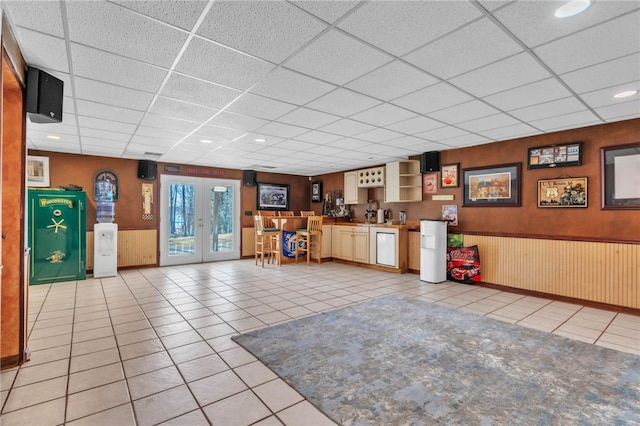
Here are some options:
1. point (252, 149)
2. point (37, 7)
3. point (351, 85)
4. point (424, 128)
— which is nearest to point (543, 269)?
point (424, 128)

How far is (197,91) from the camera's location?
10.9 feet

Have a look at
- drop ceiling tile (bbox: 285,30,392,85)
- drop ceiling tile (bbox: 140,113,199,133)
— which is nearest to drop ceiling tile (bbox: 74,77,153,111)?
drop ceiling tile (bbox: 140,113,199,133)

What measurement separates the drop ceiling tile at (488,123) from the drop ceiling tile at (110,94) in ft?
13.9

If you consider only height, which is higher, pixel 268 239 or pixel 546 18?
pixel 546 18

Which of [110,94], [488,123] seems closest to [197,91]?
[110,94]

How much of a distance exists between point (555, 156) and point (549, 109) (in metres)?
1.46

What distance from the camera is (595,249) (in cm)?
452

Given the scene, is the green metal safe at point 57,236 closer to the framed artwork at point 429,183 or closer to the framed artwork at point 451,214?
the framed artwork at point 429,183

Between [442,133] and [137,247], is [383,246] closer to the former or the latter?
[442,133]

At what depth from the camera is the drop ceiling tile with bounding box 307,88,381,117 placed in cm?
342

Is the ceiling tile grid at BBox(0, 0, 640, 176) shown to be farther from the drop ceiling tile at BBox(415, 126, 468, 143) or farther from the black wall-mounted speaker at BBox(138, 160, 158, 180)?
the black wall-mounted speaker at BBox(138, 160, 158, 180)

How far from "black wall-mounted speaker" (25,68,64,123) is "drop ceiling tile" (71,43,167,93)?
0.80 ft

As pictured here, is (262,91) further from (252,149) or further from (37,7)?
(252,149)

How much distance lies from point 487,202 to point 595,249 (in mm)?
1743
